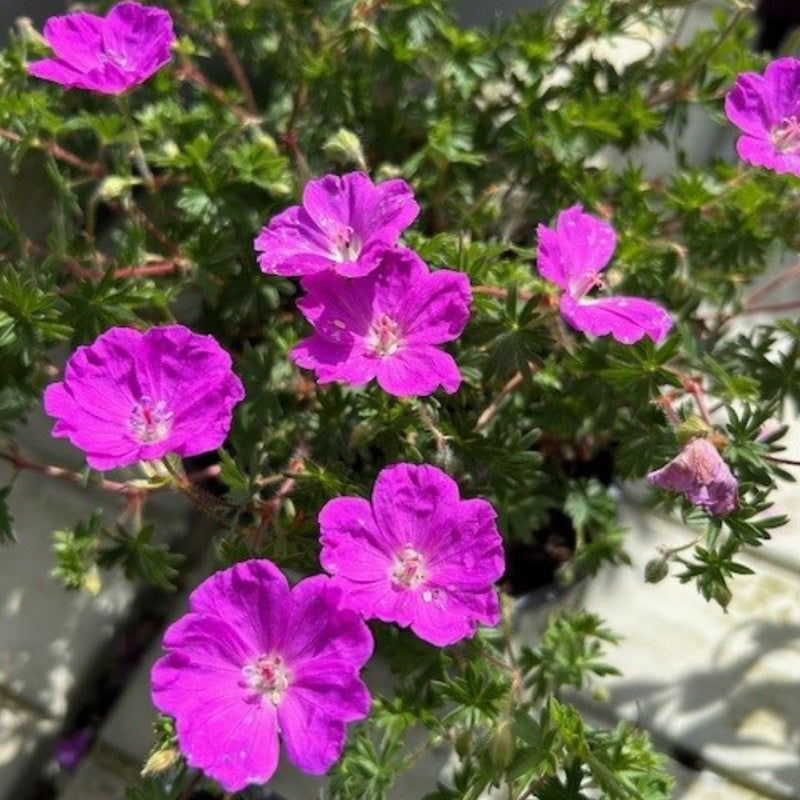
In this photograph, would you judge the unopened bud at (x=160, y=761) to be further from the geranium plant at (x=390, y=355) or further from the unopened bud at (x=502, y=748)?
the unopened bud at (x=502, y=748)

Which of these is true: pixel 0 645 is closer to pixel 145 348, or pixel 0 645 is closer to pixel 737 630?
pixel 145 348

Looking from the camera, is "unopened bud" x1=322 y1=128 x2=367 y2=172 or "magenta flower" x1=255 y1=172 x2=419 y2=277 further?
"unopened bud" x1=322 y1=128 x2=367 y2=172

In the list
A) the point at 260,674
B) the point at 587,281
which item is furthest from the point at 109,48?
the point at 260,674

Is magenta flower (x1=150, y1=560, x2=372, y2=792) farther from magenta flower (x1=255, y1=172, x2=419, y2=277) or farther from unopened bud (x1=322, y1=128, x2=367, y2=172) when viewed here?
unopened bud (x1=322, y1=128, x2=367, y2=172)

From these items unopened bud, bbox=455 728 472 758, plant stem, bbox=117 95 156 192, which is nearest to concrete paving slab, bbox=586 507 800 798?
unopened bud, bbox=455 728 472 758

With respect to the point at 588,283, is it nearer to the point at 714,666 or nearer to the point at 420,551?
the point at 420,551

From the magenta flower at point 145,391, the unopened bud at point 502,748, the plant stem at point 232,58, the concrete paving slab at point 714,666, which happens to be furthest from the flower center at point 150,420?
the concrete paving slab at point 714,666
